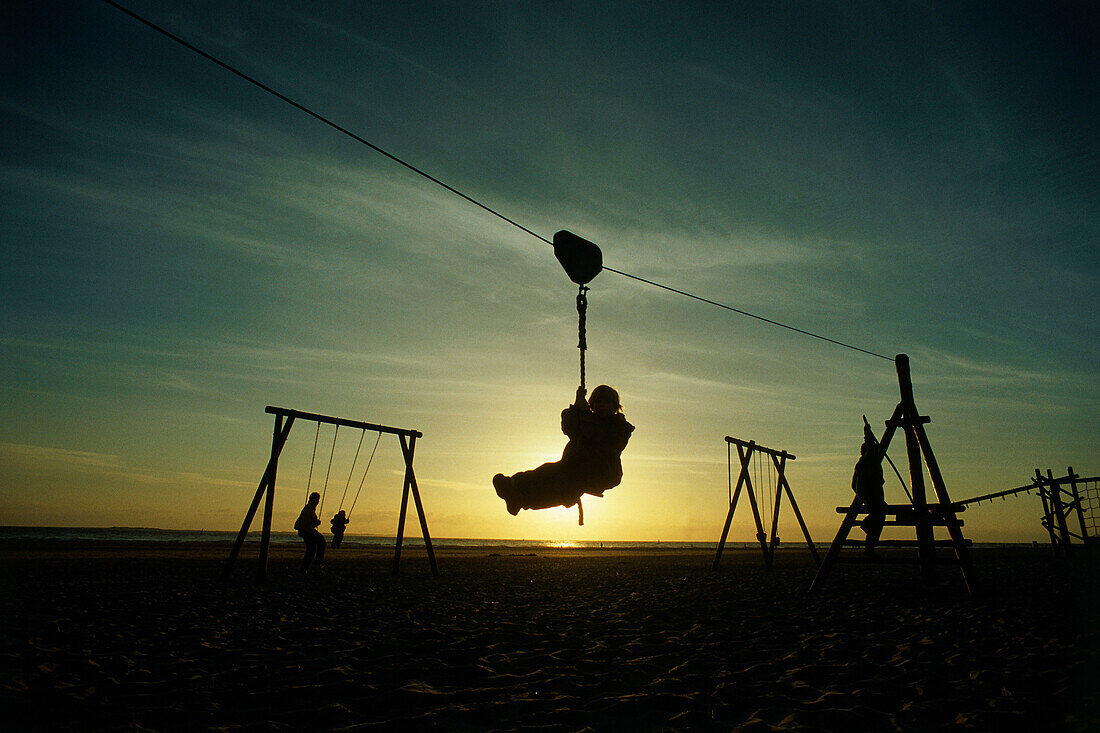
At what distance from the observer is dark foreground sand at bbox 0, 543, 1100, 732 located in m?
3.85

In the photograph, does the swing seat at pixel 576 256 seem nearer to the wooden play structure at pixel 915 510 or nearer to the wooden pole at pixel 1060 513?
the wooden play structure at pixel 915 510

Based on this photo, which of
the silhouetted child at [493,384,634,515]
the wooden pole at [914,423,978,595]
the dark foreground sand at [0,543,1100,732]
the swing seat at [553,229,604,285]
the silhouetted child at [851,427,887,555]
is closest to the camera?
the dark foreground sand at [0,543,1100,732]

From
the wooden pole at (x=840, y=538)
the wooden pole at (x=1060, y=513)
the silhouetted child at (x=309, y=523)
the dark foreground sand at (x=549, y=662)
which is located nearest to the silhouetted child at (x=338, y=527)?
the silhouetted child at (x=309, y=523)

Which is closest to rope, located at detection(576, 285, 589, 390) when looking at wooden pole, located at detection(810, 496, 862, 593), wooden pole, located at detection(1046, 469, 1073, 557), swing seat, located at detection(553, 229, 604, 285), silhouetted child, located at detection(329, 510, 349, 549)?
swing seat, located at detection(553, 229, 604, 285)

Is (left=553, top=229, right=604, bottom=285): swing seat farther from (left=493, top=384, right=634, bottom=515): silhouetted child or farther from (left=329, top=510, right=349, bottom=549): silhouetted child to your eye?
(left=329, top=510, right=349, bottom=549): silhouetted child

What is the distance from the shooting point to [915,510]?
10.1 m

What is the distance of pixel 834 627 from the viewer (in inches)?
277

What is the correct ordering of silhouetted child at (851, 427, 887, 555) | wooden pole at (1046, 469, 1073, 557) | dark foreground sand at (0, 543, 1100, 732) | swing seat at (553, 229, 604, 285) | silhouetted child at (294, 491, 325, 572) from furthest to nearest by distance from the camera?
wooden pole at (1046, 469, 1073, 557) → silhouetted child at (294, 491, 325, 572) → silhouetted child at (851, 427, 887, 555) → swing seat at (553, 229, 604, 285) → dark foreground sand at (0, 543, 1100, 732)

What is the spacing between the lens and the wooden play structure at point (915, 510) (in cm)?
935

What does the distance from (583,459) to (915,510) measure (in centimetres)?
711

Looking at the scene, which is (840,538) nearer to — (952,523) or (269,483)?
(952,523)

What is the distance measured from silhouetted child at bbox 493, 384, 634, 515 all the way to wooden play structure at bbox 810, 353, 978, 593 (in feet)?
18.2

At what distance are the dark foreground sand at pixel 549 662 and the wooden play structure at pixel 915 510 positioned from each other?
574mm

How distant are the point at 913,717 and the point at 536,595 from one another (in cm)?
789
